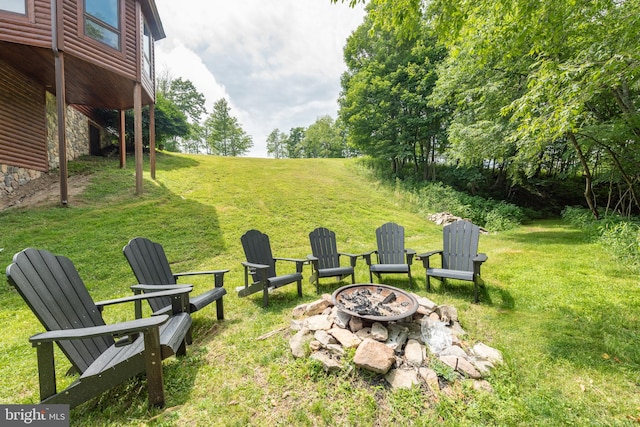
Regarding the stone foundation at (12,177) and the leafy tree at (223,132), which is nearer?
the stone foundation at (12,177)

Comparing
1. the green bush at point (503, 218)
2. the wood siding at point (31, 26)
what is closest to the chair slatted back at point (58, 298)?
the wood siding at point (31, 26)

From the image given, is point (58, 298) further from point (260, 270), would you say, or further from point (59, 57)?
point (59, 57)

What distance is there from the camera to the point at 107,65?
6.93 meters

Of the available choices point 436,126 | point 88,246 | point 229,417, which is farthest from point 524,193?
point 88,246

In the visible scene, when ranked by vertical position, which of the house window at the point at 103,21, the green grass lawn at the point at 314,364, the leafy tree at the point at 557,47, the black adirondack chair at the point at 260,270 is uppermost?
the house window at the point at 103,21

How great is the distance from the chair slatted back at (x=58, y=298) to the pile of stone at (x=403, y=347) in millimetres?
1596

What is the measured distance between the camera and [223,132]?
108 feet

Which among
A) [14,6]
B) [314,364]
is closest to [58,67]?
[14,6]

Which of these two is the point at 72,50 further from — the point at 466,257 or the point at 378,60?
the point at 378,60

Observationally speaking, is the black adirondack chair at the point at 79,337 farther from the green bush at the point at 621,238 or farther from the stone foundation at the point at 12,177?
the stone foundation at the point at 12,177

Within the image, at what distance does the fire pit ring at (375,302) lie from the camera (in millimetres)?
2527

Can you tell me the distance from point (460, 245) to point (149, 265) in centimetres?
447

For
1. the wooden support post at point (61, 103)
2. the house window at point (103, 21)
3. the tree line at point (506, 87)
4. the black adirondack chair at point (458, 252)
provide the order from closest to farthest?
1. the tree line at point (506, 87)
2. the black adirondack chair at point (458, 252)
3. the wooden support post at point (61, 103)
4. the house window at point (103, 21)

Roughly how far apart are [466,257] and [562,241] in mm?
4594
